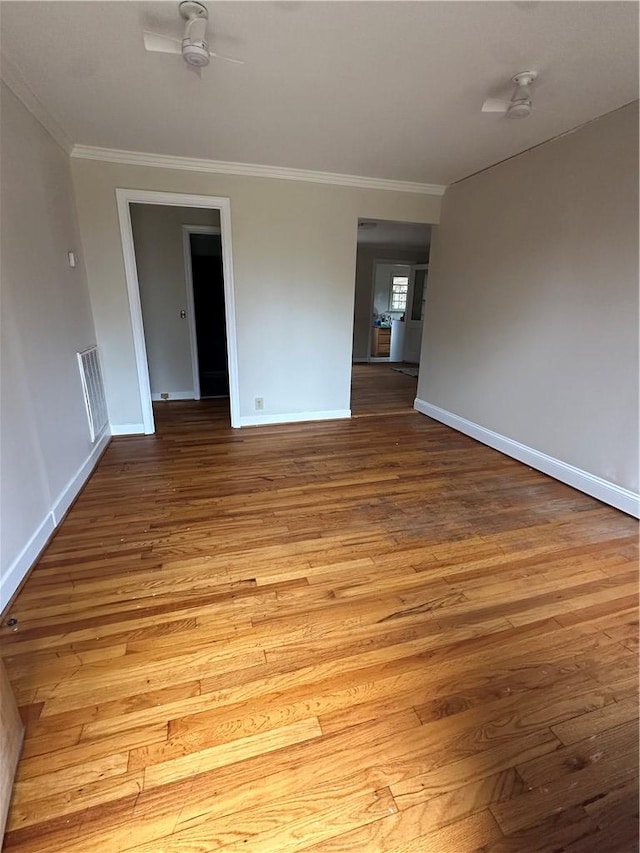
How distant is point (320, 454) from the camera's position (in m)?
3.40

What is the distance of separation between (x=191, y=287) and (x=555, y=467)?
14.6 feet

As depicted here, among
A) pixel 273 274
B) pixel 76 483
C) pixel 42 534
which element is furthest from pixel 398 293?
pixel 42 534

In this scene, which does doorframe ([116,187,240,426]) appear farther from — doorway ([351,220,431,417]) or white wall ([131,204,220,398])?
doorway ([351,220,431,417])

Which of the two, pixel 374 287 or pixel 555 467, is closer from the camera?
pixel 555 467

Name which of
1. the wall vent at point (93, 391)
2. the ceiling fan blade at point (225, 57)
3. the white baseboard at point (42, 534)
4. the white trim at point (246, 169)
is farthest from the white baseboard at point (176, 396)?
the ceiling fan blade at point (225, 57)

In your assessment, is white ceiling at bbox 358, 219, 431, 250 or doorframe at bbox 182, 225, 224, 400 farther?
white ceiling at bbox 358, 219, 431, 250

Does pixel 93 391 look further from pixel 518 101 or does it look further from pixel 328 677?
pixel 518 101

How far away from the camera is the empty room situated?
43.5 inches

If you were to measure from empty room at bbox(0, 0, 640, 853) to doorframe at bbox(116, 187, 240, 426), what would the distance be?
3 centimetres

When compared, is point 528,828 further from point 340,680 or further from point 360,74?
point 360,74

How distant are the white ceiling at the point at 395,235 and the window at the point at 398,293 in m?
0.99

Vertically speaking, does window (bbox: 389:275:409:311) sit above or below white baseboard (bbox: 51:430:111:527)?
above

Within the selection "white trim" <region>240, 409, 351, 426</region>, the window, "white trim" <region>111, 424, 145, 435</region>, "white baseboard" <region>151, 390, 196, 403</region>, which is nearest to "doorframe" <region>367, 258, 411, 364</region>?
the window

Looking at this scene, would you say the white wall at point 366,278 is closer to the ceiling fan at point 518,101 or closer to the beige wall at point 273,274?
the beige wall at point 273,274
